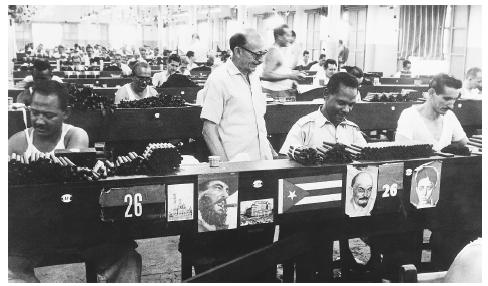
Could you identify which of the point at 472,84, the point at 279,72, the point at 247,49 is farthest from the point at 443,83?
the point at 472,84

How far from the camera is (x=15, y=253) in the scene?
5.21ft

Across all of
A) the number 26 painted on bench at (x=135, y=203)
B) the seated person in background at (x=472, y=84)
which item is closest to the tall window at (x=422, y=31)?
the seated person in background at (x=472, y=84)

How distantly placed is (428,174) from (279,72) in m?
3.45

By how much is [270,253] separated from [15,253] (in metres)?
0.88

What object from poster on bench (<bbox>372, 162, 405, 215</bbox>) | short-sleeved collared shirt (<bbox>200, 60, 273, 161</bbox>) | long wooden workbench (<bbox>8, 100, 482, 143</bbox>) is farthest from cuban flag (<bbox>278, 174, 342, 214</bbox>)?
long wooden workbench (<bbox>8, 100, 482, 143</bbox>)

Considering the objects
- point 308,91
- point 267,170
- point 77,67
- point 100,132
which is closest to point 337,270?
point 267,170

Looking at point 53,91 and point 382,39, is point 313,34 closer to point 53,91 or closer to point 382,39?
point 382,39

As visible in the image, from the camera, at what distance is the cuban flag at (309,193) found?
185 centimetres

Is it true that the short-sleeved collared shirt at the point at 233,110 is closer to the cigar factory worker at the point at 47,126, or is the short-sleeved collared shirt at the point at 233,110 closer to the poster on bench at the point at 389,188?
the cigar factory worker at the point at 47,126

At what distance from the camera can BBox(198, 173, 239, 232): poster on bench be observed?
175cm

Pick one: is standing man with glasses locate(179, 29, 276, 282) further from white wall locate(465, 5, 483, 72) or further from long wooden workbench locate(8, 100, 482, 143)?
white wall locate(465, 5, 483, 72)

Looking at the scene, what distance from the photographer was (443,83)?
288cm

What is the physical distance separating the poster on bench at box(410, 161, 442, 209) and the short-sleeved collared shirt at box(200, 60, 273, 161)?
0.90 metres

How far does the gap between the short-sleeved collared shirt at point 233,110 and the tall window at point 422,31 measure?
9.31 meters
